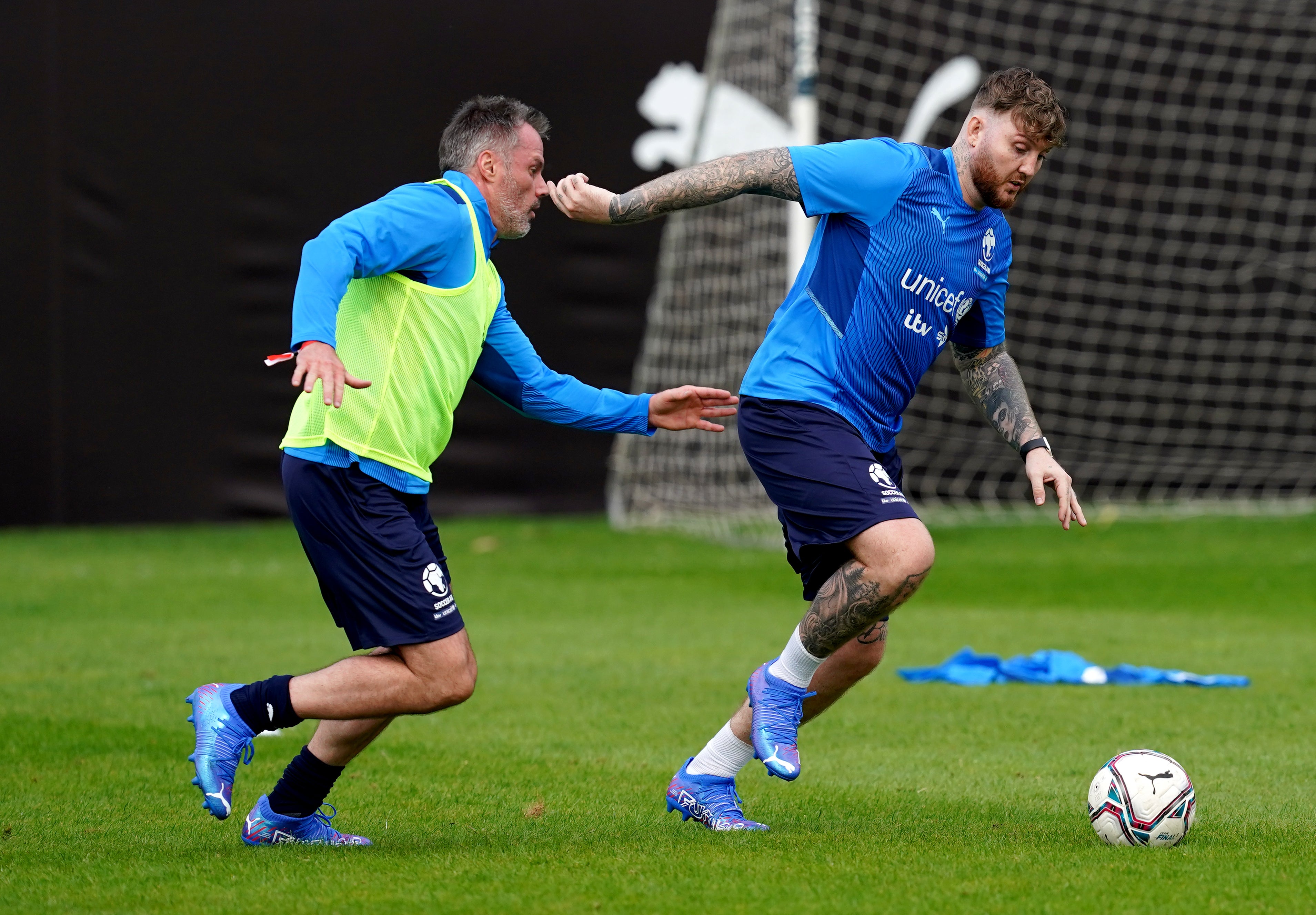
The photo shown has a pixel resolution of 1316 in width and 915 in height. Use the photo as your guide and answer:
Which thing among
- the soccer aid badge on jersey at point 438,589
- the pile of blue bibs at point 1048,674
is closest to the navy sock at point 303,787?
the soccer aid badge on jersey at point 438,589

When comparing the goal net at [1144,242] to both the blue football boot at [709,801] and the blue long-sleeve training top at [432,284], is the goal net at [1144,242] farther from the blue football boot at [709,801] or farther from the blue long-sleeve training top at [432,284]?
the blue football boot at [709,801]

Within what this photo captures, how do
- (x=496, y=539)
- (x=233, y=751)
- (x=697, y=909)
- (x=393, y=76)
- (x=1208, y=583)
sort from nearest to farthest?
1. (x=697, y=909)
2. (x=233, y=751)
3. (x=1208, y=583)
4. (x=496, y=539)
5. (x=393, y=76)

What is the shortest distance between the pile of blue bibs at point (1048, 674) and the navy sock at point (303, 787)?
377cm

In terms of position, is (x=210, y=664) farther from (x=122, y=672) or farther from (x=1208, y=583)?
(x=1208, y=583)

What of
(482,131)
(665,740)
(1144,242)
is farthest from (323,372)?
(1144,242)

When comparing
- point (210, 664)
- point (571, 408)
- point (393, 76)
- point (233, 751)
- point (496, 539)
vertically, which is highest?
point (393, 76)

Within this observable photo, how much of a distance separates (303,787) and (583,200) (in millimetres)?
1744

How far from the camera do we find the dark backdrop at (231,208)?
13.1m

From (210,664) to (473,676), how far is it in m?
4.01

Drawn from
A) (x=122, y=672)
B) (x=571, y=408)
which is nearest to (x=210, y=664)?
(x=122, y=672)

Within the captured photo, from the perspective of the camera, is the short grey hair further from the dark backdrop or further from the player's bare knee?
the dark backdrop

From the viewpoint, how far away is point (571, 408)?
180 inches

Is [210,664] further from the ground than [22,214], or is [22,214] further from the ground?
[22,214]

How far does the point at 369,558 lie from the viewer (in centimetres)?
394
